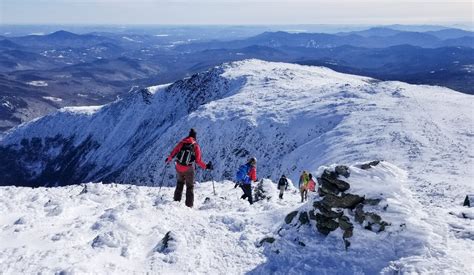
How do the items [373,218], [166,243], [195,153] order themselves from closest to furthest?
[373,218], [166,243], [195,153]

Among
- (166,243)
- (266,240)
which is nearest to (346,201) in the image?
(266,240)

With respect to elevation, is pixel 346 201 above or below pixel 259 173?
above

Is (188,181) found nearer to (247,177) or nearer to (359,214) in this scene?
(247,177)

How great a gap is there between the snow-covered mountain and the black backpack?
1.72m

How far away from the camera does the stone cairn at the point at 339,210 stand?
432 inches

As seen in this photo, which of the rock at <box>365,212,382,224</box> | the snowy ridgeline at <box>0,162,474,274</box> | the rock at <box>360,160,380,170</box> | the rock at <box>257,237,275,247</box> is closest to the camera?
the snowy ridgeline at <box>0,162,474,274</box>

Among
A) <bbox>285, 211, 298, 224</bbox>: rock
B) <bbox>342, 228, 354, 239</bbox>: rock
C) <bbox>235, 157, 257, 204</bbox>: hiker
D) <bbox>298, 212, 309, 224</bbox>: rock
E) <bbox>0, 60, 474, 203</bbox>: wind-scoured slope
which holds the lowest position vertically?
<bbox>0, 60, 474, 203</bbox>: wind-scoured slope

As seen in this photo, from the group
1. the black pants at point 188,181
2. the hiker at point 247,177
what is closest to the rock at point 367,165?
the black pants at point 188,181

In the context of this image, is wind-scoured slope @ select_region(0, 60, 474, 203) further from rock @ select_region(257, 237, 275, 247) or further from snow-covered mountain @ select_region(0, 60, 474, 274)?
rock @ select_region(257, 237, 275, 247)

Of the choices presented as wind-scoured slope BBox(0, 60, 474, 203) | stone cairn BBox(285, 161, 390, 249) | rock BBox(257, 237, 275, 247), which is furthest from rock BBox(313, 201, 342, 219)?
wind-scoured slope BBox(0, 60, 474, 203)

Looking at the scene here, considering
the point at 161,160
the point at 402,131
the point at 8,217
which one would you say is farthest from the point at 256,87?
the point at 8,217

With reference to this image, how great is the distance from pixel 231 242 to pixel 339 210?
3.20 meters

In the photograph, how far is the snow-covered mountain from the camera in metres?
10.7

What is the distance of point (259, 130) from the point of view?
2405 inches
